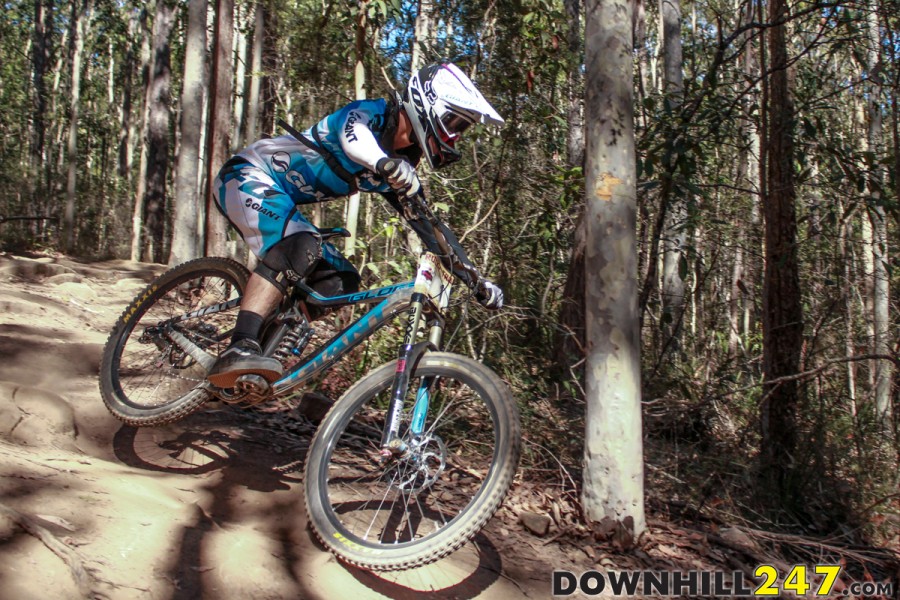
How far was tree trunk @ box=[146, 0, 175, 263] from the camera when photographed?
18203 mm

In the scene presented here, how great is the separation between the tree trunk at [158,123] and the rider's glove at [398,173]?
16504 millimetres

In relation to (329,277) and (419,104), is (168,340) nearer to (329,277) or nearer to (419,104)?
(329,277)

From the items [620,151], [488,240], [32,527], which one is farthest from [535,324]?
[32,527]

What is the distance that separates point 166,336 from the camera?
4.32m

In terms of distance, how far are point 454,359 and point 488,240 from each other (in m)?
3.76

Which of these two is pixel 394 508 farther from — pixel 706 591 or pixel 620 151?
pixel 620 151

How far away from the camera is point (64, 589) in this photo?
242cm

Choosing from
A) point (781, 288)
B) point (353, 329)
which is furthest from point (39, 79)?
point (781, 288)

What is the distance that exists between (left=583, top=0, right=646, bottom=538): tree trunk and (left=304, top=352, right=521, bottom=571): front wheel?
724 millimetres

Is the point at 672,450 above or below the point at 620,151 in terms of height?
below

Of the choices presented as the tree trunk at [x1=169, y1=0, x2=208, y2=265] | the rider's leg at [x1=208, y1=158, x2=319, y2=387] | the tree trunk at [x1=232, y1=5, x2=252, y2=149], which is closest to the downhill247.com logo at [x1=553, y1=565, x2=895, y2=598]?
the rider's leg at [x1=208, y1=158, x2=319, y2=387]

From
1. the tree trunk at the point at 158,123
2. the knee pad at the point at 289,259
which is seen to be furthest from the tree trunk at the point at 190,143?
the tree trunk at the point at 158,123

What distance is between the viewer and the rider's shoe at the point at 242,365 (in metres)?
3.47

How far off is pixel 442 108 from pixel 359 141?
1.37ft
